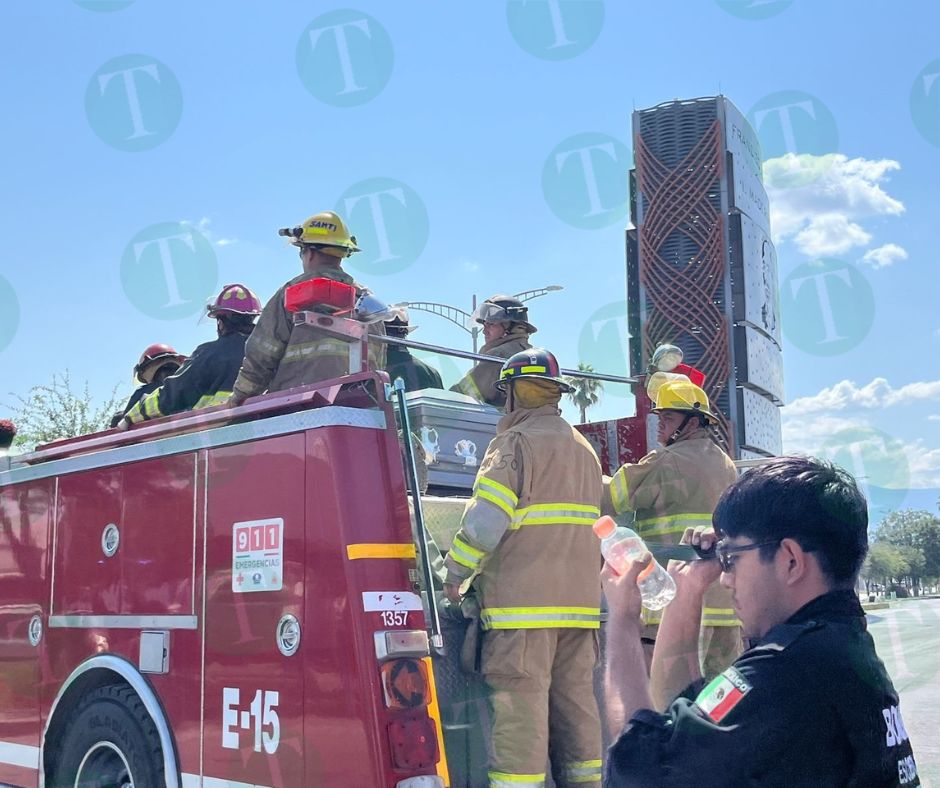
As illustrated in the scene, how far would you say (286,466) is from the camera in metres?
3.41

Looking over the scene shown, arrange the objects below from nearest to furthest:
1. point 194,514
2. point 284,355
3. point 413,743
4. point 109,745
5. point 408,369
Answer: point 413,743 → point 194,514 → point 109,745 → point 284,355 → point 408,369

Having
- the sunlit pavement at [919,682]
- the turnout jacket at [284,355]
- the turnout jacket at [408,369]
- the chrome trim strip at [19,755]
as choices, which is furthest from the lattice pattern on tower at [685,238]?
the chrome trim strip at [19,755]

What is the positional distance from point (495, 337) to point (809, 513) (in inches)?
143

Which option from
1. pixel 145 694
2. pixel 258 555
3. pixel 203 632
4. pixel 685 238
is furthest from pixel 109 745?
pixel 685 238

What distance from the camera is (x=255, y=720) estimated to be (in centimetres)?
336

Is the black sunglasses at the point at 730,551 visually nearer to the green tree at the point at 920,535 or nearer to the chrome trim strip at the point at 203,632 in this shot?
the chrome trim strip at the point at 203,632

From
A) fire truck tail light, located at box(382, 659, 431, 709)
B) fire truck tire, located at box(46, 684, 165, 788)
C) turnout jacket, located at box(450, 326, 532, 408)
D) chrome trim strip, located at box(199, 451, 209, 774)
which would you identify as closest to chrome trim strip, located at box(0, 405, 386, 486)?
chrome trim strip, located at box(199, 451, 209, 774)

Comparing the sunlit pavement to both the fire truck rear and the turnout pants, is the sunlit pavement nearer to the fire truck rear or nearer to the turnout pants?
the turnout pants

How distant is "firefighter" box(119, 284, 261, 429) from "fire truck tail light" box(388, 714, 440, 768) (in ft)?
7.26

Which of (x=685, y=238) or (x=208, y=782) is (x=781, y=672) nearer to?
(x=208, y=782)

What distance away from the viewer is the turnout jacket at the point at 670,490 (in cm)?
472

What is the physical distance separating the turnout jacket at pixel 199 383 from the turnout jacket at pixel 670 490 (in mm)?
2017

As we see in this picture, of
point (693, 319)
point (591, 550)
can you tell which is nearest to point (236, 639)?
point (591, 550)

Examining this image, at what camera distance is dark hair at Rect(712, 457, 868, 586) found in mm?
1783
